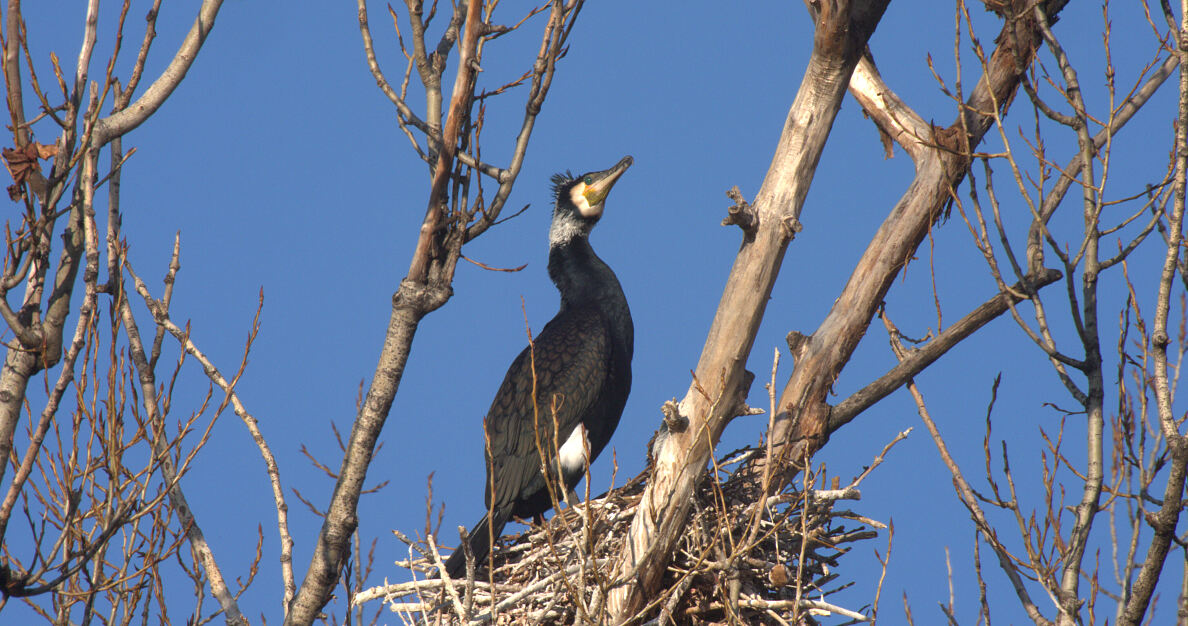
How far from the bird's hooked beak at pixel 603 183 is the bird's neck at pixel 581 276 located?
0.26 meters

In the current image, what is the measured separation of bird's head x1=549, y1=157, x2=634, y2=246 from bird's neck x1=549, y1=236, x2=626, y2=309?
0.07 metres

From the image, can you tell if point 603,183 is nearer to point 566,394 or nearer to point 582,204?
point 582,204

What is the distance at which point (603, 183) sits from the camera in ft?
21.8

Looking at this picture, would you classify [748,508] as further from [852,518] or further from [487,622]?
[487,622]

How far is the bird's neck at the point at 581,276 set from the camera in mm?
6246

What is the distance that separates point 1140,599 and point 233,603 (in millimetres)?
3006

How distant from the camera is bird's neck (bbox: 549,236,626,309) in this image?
625cm

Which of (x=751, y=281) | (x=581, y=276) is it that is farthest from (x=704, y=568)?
(x=581, y=276)

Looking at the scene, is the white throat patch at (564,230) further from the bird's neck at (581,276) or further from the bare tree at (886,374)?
the bare tree at (886,374)

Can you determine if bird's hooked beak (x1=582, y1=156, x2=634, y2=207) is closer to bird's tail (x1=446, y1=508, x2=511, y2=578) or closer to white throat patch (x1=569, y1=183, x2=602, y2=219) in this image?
white throat patch (x1=569, y1=183, x2=602, y2=219)

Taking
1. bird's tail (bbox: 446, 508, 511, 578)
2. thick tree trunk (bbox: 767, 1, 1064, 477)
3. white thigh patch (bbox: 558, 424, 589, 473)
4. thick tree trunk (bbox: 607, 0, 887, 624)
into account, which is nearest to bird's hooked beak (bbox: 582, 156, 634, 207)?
white thigh patch (bbox: 558, 424, 589, 473)

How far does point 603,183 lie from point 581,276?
0.66 meters

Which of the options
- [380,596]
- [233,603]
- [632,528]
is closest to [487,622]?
[380,596]

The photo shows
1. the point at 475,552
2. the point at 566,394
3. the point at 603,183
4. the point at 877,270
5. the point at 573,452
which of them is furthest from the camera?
the point at 603,183
